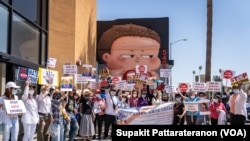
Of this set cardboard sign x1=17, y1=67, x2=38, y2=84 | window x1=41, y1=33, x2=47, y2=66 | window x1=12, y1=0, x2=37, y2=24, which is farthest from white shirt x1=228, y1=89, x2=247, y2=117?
window x1=41, y1=33, x2=47, y2=66

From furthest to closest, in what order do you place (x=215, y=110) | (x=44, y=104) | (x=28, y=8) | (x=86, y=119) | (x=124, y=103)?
(x=124, y=103), (x=28, y=8), (x=215, y=110), (x=86, y=119), (x=44, y=104)

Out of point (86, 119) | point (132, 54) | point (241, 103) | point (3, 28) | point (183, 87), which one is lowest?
point (86, 119)

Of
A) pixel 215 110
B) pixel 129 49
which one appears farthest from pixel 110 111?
pixel 129 49

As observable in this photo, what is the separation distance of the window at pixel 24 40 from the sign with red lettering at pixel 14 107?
347 cm

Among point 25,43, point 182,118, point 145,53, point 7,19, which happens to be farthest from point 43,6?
point 145,53

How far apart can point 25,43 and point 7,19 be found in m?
1.99

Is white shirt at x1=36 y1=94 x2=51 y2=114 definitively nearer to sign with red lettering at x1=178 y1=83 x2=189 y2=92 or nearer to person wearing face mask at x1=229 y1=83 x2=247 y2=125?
person wearing face mask at x1=229 y1=83 x2=247 y2=125

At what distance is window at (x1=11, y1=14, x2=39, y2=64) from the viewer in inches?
507

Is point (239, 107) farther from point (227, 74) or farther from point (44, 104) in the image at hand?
point (227, 74)

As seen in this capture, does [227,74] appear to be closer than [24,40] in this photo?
No

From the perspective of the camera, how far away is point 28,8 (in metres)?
14.4

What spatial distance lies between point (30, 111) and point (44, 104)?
0.83 meters

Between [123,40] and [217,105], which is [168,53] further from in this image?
[217,105]

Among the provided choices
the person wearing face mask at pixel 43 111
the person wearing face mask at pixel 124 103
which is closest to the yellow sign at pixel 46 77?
the person wearing face mask at pixel 43 111
